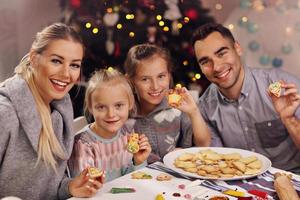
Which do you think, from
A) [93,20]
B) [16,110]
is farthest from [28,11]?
[16,110]

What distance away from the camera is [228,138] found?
2246mm

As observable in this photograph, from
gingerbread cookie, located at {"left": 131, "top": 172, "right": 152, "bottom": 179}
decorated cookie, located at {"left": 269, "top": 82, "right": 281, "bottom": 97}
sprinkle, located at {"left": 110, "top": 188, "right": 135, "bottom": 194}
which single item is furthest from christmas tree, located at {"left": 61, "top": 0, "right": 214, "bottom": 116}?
sprinkle, located at {"left": 110, "top": 188, "right": 135, "bottom": 194}

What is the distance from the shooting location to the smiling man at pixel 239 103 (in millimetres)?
2174

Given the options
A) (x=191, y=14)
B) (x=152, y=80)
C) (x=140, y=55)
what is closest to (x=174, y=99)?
(x=152, y=80)

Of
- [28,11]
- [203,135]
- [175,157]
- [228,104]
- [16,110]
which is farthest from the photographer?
[228,104]

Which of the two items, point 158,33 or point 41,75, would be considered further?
point 158,33

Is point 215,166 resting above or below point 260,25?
below

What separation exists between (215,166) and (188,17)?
1.03 metres

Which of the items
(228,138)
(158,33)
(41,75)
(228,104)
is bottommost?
(228,138)

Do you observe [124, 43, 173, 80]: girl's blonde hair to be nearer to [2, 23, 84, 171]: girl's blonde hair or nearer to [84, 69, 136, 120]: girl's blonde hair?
[84, 69, 136, 120]: girl's blonde hair

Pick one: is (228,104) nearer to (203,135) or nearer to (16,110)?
(203,135)

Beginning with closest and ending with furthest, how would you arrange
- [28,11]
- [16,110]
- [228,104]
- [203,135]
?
[16,110] → [28,11] → [203,135] → [228,104]

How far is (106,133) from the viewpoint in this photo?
6.29 feet

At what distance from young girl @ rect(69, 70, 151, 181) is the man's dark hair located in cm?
54
